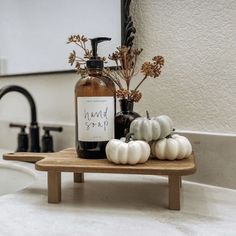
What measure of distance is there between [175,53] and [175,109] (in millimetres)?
130

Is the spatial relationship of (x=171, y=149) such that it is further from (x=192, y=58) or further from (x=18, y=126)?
(x=18, y=126)

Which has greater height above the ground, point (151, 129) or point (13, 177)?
point (151, 129)

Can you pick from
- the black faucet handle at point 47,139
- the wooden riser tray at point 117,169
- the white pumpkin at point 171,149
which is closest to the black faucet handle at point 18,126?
the black faucet handle at point 47,139

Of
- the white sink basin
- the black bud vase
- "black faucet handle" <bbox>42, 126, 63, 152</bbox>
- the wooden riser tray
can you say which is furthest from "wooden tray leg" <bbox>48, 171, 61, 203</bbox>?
"black faucet handle" <bbox>42, 126, 63, 152</bbox>

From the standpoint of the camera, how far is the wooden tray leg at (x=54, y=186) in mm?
512

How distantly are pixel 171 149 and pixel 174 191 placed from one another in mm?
74

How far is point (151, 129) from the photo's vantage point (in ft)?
1.72

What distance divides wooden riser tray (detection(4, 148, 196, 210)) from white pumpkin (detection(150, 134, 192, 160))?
1cm

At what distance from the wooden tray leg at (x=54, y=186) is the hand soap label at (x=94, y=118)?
80 millimetres

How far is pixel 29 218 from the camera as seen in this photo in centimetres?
46

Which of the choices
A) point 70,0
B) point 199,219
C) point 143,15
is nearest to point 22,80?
point 70,0

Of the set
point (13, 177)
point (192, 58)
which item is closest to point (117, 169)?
point (192, 58)

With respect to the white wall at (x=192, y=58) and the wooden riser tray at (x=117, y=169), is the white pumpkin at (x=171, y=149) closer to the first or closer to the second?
the wooden riser tray at (x=117, y=169)

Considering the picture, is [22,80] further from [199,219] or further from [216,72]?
[199,219]
